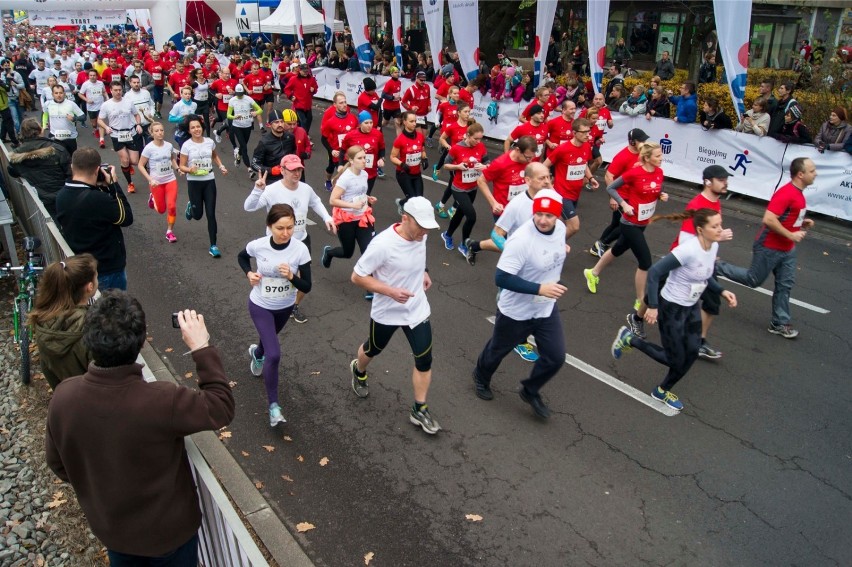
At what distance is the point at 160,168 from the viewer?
9352 millimetres

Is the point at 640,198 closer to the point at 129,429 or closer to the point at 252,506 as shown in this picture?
the point at 252,506

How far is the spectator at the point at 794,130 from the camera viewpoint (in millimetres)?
11297

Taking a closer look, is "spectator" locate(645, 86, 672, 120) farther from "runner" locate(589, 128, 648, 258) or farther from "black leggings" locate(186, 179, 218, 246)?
"black leggings" locate(186, 179, 218, 246)

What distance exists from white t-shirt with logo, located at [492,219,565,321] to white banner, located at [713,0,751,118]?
355 inches

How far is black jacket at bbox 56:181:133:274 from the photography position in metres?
5.52

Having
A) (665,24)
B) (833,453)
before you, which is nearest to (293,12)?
(665,24)

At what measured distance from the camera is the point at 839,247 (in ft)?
33.2

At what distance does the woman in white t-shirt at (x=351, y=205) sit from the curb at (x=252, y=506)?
10.4 ft

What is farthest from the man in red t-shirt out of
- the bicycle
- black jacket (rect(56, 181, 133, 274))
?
the bicycle

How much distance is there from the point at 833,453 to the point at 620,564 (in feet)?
7.61

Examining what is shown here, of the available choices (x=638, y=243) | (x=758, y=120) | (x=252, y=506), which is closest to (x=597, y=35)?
(x=758, y=120)

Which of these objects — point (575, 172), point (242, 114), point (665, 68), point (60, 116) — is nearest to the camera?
point (575, 172)

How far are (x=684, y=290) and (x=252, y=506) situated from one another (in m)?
3.76

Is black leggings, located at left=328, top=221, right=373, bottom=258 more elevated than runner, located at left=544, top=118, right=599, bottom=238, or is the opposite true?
runner, located at left=544, top=118, right=599, bottom=238
